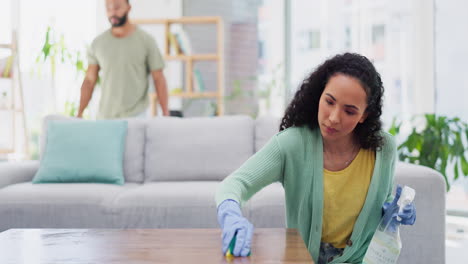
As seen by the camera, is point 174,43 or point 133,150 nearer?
point 133,150

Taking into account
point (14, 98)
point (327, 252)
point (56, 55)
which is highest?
point (56, 55)

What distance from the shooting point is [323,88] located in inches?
50.7

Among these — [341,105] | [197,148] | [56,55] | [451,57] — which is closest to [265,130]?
[197,148]

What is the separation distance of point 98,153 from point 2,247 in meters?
1.51

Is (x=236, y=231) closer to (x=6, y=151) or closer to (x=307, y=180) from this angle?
(x=307, y=180)

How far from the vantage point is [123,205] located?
220 centimetres

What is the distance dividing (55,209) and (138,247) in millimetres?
1315

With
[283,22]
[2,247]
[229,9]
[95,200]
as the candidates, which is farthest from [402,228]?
[229,9]

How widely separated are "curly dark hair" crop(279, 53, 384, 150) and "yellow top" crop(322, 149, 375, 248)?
97 millimetres

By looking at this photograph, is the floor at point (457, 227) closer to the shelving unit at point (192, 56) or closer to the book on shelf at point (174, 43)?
the shelving unit at point (192, 56)

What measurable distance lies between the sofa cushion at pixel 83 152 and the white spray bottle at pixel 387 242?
66.2 inches

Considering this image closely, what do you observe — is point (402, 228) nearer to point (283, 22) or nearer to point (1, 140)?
point (283, 22)

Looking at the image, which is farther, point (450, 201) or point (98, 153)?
point (450, 201)

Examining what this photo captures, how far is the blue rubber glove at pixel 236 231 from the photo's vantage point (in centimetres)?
98
